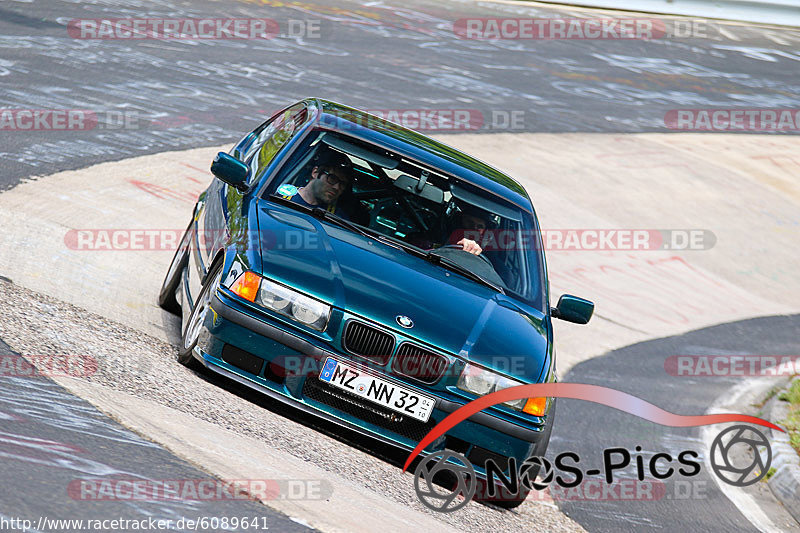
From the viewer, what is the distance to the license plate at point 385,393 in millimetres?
5285

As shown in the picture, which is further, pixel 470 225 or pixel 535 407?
pixel 470 225

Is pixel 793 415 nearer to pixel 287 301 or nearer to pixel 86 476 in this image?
pixel 287 301

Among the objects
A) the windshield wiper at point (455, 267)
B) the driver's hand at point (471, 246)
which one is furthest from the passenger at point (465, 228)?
the windshield wiper at point (455, 267)

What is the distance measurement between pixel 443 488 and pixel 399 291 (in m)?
1.08

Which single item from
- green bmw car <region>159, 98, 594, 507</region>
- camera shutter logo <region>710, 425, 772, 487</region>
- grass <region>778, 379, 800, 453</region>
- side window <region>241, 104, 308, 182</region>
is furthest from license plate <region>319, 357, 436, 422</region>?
grass <region>778, 379, 800, 453</region>

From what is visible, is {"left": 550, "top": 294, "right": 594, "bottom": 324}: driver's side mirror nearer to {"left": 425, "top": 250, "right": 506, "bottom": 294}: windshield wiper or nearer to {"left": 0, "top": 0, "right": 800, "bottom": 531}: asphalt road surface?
{"left": 425, "top": 250, "right": 506, "bottom": 294}: windshield wiper

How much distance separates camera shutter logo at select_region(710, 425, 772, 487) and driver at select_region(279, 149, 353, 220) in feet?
11.8

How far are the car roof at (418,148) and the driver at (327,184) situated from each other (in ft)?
0.81

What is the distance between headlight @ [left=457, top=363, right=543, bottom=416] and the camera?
539 cm

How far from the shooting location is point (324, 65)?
16.6 meters

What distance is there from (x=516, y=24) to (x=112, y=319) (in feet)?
54.3

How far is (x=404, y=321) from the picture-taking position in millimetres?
5426

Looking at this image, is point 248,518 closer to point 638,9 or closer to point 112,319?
point 112,319

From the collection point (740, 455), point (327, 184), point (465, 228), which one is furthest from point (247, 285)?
point (740, 455)
